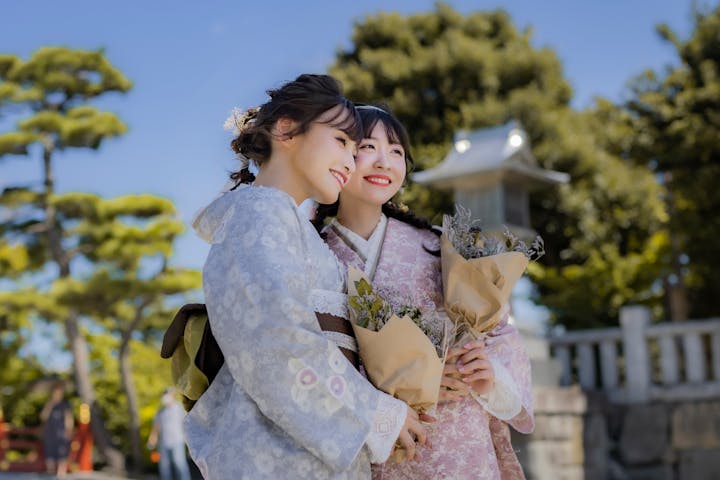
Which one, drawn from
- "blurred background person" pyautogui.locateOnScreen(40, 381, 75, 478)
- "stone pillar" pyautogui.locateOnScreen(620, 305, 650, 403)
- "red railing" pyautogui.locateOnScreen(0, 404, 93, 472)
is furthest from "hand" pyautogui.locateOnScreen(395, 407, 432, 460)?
"red railing" pyautogui.locateOnScreen(0, 404, 93, 472)

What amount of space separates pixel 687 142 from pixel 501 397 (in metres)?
8.53

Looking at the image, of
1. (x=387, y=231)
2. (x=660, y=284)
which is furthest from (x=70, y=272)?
(x=387, y=231)

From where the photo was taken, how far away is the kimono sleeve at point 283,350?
1.67 m

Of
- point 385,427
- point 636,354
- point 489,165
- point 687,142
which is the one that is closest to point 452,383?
point 385,427

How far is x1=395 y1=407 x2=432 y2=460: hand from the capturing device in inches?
70.9

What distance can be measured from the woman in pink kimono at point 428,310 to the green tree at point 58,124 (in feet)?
38.8

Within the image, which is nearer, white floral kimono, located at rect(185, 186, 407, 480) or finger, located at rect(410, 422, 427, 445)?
white floral kimono, located at rect(185, 186, 407, 480)

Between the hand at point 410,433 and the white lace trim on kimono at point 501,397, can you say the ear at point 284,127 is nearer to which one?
the hand at point 410,433

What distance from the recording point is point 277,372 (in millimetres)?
1665

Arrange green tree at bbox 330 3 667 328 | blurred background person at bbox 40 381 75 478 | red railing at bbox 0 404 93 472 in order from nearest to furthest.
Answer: blurred background person at bbox 40 381 75 478 → red railing at bbox 0 404 93 472 → green tree at bbox 330 3 667 328

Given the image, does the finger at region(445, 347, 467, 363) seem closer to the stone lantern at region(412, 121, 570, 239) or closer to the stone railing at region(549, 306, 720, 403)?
the stone lantern at region(412, 121, 570, 239)

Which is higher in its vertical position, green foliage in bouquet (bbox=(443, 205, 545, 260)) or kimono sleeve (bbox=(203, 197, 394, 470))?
green foliage in bouquet (bbox=(443, 205, 545, 260))

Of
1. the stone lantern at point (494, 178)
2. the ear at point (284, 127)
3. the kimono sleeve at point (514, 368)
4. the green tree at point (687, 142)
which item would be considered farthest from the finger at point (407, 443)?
the green tree at point (687, 142)


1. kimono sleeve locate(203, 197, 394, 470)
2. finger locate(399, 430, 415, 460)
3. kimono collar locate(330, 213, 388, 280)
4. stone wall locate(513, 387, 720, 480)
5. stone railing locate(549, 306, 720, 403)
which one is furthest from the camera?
stone railing locate(549, 306, 720, 403)
